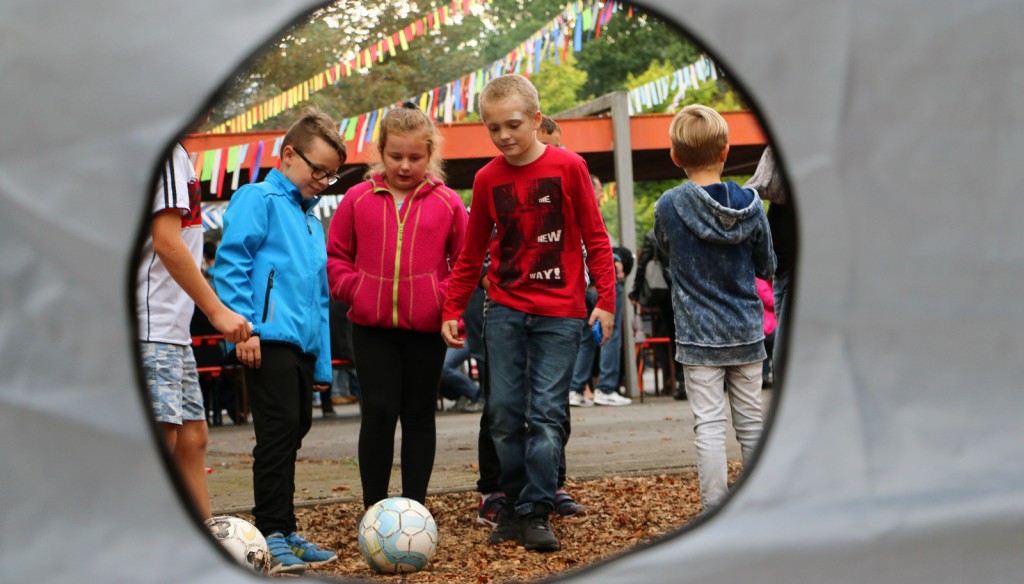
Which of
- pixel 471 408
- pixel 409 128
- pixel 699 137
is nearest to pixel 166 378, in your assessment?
pixel 409 128

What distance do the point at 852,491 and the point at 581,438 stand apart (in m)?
5.07

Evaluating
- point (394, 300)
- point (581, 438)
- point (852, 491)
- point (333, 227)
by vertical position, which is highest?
point (333, 227)

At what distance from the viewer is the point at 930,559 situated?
1692mm

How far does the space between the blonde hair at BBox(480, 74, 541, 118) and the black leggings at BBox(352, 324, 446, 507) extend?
0.84m

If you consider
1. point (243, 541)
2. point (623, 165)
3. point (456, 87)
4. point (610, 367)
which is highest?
point (456, 87)

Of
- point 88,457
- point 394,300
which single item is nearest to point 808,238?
point 88,457

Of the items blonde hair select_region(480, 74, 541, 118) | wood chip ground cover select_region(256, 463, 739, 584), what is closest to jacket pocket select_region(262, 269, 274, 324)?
wood chip ground cover select_region(256, 463, 739, 584)

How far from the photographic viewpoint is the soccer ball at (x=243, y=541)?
2.90m

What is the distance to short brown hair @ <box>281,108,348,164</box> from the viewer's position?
137 inches

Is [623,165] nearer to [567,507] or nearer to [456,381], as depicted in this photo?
[456,381]

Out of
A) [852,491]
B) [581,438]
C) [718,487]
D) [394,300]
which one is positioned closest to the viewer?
[852,491]

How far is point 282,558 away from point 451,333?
0.90 meters

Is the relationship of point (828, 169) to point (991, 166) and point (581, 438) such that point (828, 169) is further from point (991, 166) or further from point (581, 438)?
point (581, 438)

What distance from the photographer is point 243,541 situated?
2.92 metres
